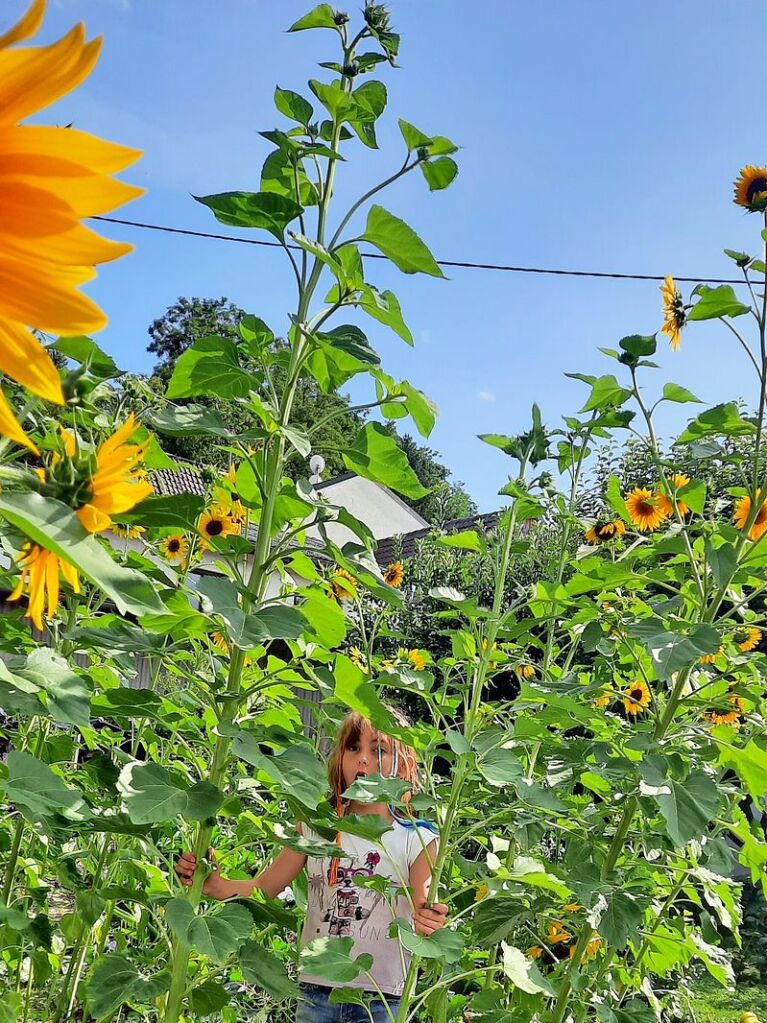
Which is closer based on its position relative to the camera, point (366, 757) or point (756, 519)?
point (756, 519)

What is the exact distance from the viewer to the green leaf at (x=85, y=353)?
841 mm

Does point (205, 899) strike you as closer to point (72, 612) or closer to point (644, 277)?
point (72, 612)

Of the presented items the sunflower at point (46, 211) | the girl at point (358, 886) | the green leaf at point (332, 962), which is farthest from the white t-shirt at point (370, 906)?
the sunflower at point (46, 211)

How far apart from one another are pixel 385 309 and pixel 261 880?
1431 millimetres

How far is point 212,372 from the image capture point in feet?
4.66

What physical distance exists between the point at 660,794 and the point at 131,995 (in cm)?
94

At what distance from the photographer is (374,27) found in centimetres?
146

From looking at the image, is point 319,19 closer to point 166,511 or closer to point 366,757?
point 166,511

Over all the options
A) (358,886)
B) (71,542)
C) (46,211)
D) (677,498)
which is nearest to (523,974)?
(358,886)

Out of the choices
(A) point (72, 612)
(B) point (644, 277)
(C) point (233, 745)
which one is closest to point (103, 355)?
(C) point (233, 745)

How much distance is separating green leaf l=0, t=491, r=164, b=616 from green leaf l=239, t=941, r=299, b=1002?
1.25 m

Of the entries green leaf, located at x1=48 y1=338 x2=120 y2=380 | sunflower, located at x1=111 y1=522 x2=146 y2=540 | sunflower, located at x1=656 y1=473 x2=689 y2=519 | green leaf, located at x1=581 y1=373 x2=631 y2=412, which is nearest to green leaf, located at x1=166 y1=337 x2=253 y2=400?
green leaf, located at x1=48 y1=338 x2=120 y2=380

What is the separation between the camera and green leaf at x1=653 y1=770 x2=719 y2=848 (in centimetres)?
150

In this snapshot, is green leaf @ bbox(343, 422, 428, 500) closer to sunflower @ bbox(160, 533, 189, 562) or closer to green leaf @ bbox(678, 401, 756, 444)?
green leaf @ bbox(678, 401, 756, 444)
